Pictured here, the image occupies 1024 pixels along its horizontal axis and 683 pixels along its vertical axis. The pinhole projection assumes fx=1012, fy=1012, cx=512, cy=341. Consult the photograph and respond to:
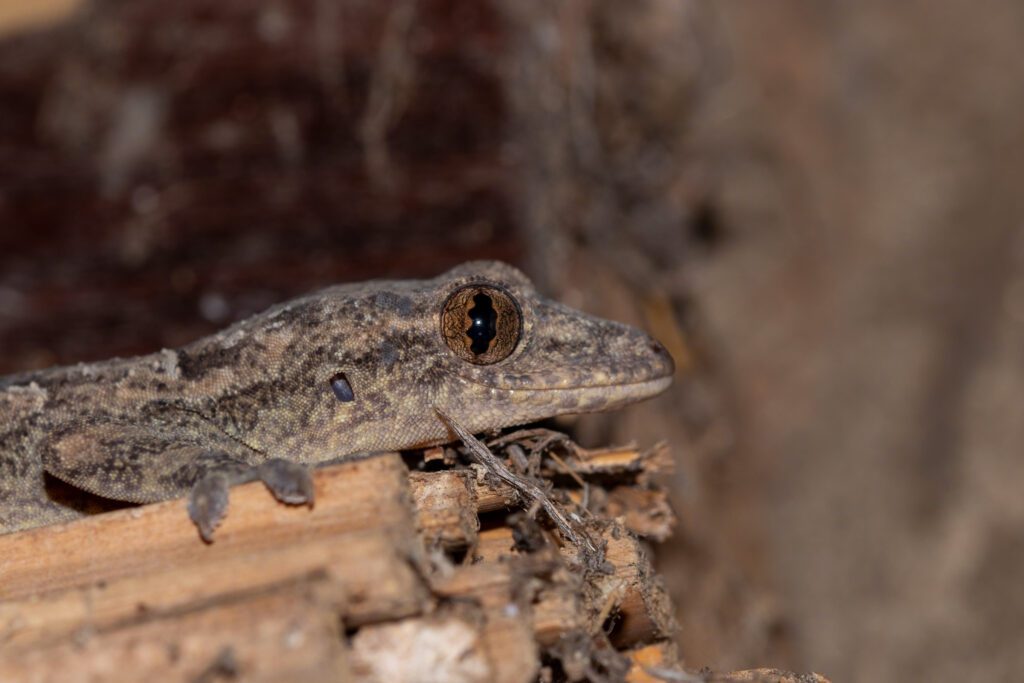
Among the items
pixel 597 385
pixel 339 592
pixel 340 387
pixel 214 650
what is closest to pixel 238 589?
pixel 214 650

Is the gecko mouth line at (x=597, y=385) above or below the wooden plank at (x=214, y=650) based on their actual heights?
above

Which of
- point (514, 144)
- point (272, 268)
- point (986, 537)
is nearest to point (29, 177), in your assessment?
point (272, 268)

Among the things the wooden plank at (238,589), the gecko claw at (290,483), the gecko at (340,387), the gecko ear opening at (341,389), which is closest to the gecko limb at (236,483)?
the gecko claw at (290,483)

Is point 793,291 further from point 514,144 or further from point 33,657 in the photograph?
point 33,657

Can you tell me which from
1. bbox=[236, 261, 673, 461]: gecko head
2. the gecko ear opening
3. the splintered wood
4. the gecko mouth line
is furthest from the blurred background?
the gecko ear opening

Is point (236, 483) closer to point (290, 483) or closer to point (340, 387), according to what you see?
point (290, 483)

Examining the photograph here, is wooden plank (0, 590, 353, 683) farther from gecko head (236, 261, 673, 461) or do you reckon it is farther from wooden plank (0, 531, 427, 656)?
gecko head (236, 261, 673, 461)

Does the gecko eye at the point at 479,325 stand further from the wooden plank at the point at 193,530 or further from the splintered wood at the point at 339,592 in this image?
the wooden plank at the point at 193,530
